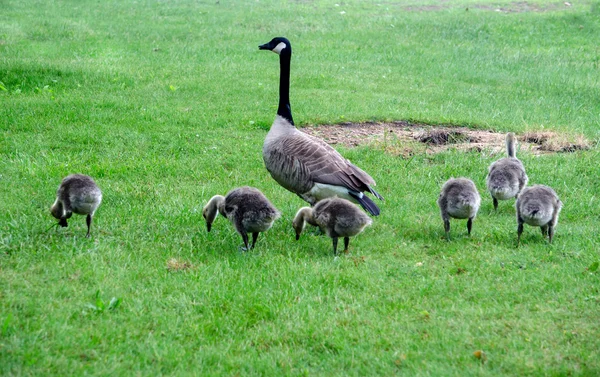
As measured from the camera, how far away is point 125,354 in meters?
5.74

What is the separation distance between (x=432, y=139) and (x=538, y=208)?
531cm

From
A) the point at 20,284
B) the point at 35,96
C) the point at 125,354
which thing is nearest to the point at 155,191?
the point at 20,284

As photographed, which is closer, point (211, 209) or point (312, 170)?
point (211, 209)

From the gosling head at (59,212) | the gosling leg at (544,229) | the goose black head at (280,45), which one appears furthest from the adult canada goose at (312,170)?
the gosling head at (59,212)

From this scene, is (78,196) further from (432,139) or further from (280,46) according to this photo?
(432,139)

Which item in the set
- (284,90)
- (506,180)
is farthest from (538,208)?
(284,90)

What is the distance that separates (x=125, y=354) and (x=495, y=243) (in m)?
4.60

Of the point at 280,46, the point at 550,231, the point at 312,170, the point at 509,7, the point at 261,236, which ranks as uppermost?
the point at 509,7

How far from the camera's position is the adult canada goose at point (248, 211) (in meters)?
7.71

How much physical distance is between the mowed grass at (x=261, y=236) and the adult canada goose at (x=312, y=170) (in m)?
0.43

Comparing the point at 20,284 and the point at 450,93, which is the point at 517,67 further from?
the point at 20,284

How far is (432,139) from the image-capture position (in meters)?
13.1

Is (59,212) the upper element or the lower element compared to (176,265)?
upper

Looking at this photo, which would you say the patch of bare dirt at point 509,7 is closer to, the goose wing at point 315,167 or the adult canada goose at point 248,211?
the goose wing at point 315,167
